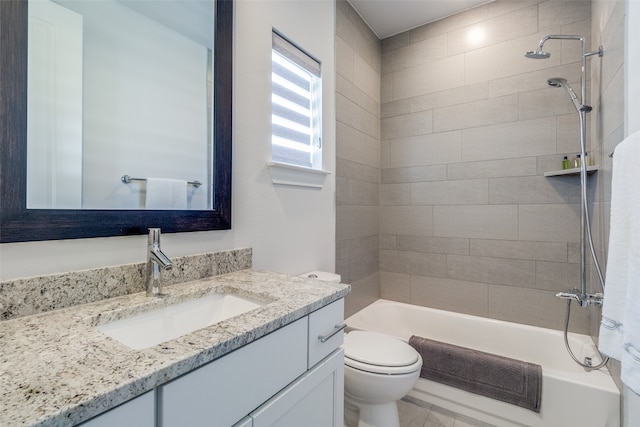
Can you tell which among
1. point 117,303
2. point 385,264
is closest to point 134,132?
point 117,303

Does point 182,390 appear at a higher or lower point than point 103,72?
lower

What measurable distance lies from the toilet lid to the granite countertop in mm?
713

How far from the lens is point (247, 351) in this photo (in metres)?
0.72

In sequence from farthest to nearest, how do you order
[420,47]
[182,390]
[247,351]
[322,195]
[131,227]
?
[420,47] < [322,195] < [131,227] < [247,351] < [182,390]

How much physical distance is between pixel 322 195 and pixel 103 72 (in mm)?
1248

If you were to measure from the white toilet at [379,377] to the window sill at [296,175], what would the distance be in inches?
37.7

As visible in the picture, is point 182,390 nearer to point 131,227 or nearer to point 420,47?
point 131,227

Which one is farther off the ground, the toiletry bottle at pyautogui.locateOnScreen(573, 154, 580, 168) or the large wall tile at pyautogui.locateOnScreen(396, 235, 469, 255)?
the toiletry bottle at pyautogui.locateOnScreen(573, 154, 580, 168)

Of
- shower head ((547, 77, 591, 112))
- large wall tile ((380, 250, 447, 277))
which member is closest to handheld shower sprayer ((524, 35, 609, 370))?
shower head ((547, 77, 591, 112))

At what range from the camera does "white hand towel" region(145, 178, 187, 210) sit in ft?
3.61

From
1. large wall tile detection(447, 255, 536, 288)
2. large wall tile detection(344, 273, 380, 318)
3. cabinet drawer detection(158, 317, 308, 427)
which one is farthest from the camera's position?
large wall tile detection(344, 273, 380, 318)

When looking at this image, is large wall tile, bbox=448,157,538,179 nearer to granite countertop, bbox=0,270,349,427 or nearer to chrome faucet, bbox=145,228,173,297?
granite countertop, bbox=0,270,349,427

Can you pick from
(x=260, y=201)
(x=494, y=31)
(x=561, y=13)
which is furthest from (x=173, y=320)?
(x=561, y=13)

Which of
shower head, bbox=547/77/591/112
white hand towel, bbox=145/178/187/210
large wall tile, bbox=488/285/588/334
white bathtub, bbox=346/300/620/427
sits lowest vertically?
white bathtub, bbox=346/300/620/427
